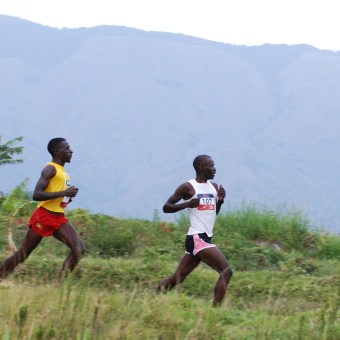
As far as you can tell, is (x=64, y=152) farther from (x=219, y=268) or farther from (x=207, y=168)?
(x=219, y=268)

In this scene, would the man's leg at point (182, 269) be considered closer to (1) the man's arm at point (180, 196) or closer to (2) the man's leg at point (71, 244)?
(1) the man's arm at point (180, 196)

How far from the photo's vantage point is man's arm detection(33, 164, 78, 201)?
27.1ft

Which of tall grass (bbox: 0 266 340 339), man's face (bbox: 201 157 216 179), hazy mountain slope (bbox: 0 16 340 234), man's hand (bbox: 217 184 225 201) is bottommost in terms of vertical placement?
tall grass (bbox: 0 266 340 339)

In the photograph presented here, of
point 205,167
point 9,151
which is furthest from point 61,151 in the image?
point 9,151

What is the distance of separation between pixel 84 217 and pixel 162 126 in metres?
124

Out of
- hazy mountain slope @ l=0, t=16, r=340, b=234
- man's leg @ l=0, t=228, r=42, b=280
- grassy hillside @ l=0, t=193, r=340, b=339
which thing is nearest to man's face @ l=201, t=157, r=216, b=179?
grassy hillside @ l=0, t=193, r=340, b=339

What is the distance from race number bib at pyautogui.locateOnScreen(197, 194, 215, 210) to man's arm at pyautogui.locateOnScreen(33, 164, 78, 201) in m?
1.24

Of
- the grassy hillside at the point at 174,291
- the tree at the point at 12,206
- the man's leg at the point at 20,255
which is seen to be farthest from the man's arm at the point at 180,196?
the tree at the point at 12,206

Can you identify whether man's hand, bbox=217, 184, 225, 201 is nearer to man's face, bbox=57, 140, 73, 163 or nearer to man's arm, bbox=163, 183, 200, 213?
man's arm, bbox=163, 183, 200, 213

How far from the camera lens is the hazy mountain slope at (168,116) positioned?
12638cm

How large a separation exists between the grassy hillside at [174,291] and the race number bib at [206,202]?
88cm

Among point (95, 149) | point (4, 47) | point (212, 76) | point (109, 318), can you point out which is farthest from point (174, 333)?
point (4, 47)

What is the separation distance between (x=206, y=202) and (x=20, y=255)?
6.53 ft

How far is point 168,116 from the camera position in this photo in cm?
13525
